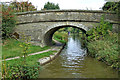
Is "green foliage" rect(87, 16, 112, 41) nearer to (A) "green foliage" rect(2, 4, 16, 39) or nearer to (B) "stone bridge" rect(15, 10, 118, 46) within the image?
(B) "stone bridge" rect(15, 10, 118, 46)

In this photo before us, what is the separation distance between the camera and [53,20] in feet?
44.5

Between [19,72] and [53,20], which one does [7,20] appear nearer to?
[53,20]

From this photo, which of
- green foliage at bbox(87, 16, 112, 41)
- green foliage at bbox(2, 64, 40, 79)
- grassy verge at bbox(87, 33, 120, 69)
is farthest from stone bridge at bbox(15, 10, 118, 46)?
green foliage at bbox(2, 64, 40, 79)

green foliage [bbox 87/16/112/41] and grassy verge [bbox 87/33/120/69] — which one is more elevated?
green foliage [bbox 87/16/112/41]

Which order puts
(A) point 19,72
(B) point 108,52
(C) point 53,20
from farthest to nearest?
1. (C) point 53,20
2. (B) point 108,52
3. (A) point 19,72

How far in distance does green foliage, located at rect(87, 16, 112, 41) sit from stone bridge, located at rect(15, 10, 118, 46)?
19.1 inches

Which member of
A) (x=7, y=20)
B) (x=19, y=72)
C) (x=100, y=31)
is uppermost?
(x=7, y=20)

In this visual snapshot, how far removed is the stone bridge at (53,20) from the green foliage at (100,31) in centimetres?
48

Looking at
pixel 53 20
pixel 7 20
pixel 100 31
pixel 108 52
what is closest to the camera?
pixel 108 52

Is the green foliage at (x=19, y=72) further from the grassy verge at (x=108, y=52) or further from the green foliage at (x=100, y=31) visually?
the green foliage at (x=100, y=31)

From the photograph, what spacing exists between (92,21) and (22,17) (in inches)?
291

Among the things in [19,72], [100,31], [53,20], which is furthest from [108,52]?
[53,20]

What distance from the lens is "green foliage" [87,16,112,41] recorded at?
12299 mm

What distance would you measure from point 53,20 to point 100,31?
480 cm
